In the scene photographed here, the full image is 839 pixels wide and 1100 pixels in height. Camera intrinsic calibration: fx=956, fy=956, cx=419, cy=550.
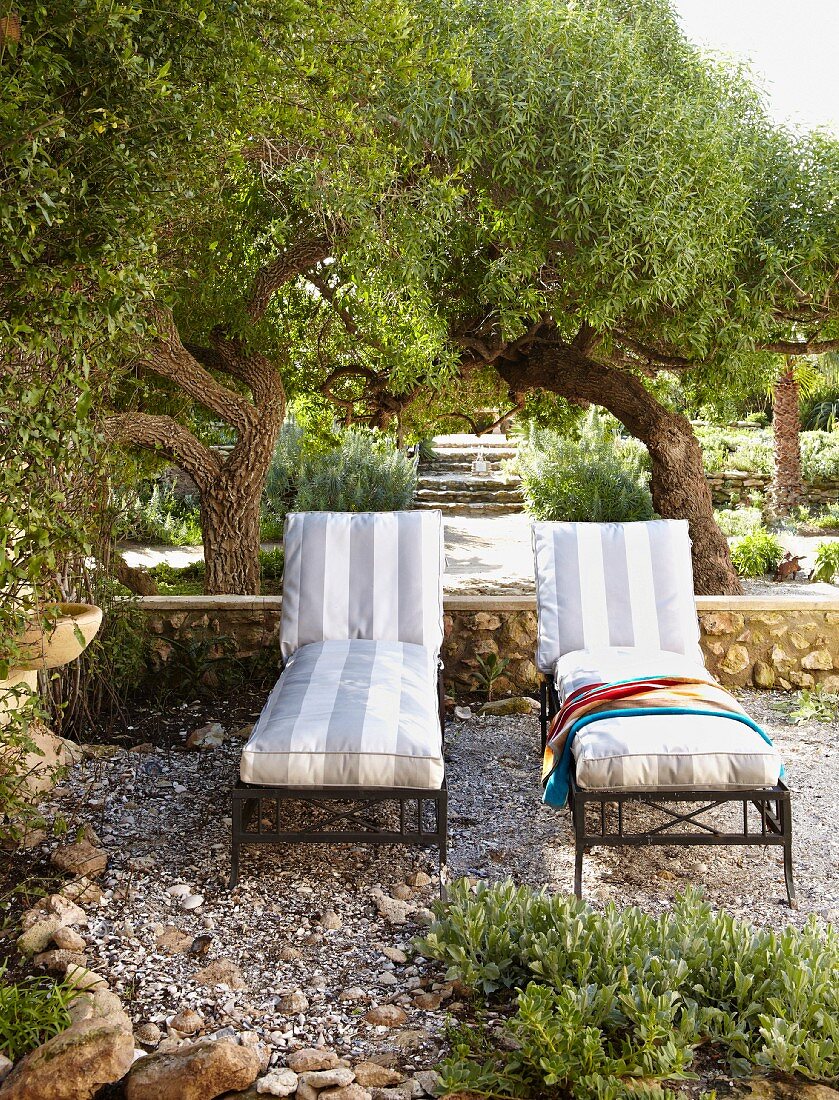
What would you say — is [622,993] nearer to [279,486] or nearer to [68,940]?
[68,940]

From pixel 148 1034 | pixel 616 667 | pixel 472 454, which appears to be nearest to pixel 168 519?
pixel 472 454

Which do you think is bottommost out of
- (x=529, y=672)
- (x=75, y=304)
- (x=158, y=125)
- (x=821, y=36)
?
(x=529, y=672)

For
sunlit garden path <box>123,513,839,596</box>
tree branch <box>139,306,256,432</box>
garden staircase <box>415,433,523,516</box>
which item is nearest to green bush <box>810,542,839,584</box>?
sunlit garden path <box>123,513,839,596</box>

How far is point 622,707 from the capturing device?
3.49m

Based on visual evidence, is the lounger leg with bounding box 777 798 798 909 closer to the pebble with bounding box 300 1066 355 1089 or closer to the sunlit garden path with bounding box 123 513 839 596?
the pebble with bounding box 300 1066 355 1089

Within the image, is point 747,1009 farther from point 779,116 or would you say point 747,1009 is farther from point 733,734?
point 779,116

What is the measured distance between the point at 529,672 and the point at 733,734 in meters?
2.44

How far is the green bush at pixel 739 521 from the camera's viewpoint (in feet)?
40.2

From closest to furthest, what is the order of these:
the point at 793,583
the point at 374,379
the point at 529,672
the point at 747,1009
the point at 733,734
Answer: the point at 747,1009, the point at 733,734, the point at 529,672, the point at 374,379, the point at 793,583

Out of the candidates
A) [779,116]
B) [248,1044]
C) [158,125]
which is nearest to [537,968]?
[248,1044]

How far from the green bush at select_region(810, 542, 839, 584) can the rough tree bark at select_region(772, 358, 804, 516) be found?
4.37 metres

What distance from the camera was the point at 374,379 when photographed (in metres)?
8.81

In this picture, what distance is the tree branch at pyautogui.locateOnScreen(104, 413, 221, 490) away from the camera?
223 inches

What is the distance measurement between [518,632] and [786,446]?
10.2 meters
